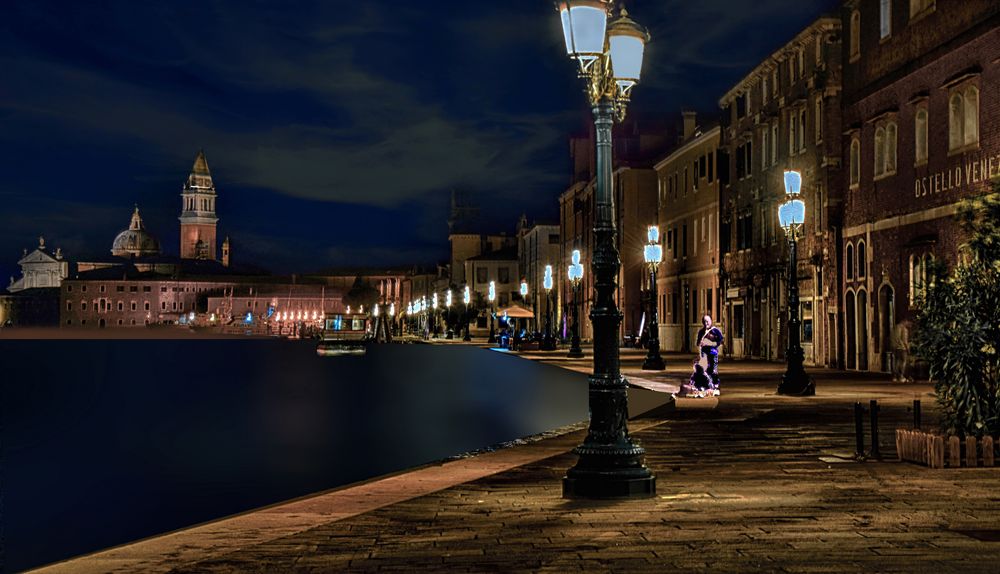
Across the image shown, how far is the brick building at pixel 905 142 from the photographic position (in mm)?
27734

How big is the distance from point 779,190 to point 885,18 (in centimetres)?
1166

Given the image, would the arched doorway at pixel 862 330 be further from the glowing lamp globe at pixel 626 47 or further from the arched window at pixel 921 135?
the glowing lamp globe at pixel 626 47

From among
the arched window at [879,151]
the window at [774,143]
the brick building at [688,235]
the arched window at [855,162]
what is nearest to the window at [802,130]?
the window at [774,143]

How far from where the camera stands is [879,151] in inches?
1367

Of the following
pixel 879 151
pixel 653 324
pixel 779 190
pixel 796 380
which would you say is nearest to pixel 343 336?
pixel 779 190

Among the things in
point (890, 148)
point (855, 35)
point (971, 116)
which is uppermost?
point (855, 35)

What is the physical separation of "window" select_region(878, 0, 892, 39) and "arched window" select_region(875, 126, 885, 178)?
2815 mm

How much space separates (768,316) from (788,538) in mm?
38015

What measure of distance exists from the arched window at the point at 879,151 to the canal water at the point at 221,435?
36.5ft

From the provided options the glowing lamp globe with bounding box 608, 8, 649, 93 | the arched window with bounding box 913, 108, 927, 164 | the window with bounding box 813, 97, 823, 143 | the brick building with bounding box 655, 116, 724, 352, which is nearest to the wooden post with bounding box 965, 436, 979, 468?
the glowing lamp globe with bounding box 608, 8, 649, 93

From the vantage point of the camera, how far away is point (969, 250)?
14.2 metres

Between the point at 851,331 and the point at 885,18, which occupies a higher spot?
the point at 885,18

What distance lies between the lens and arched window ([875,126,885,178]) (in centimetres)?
3444

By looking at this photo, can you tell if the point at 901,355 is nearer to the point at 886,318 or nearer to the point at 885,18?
the point at 886,318
